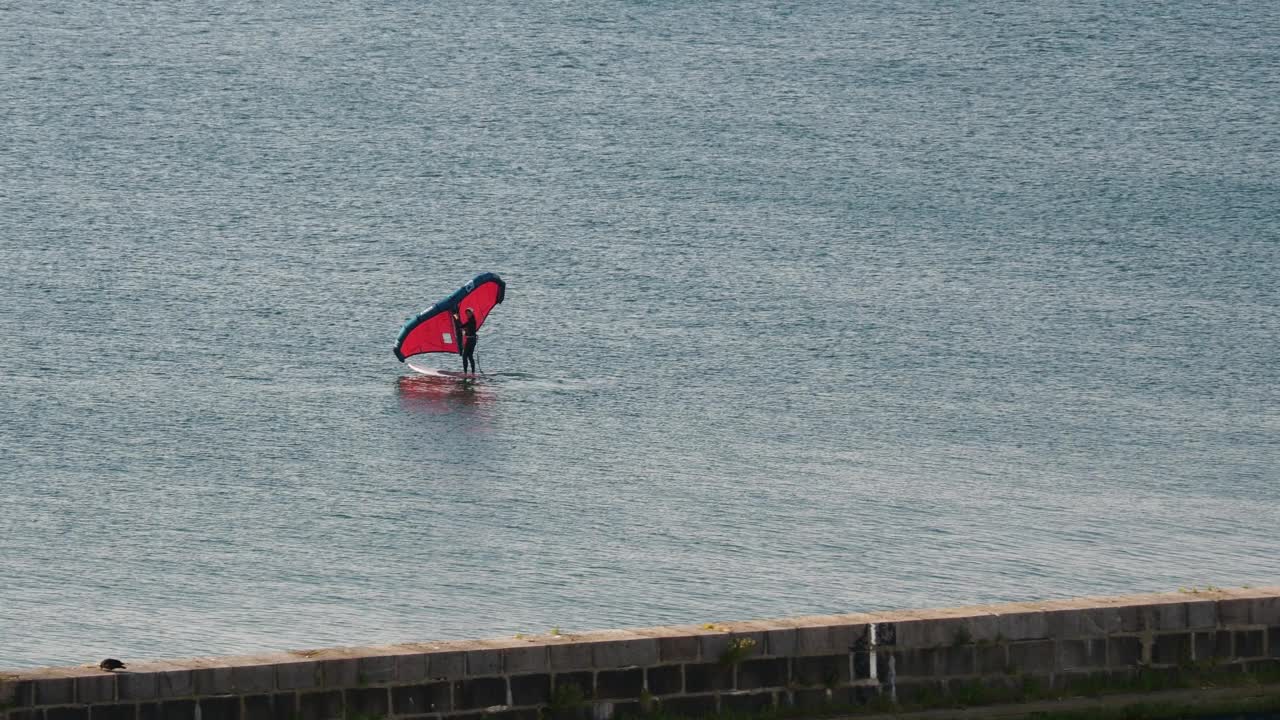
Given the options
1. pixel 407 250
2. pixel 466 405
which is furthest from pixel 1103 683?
pixel 407 250

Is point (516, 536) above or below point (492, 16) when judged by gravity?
below

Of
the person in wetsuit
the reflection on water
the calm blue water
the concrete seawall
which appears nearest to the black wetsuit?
the person in wetsuit

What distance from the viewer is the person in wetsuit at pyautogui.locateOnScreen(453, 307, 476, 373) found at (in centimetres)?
5591

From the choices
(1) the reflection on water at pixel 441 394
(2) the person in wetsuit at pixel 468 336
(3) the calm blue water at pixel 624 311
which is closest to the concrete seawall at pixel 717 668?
(3) the calm blue water at pixel 624 311

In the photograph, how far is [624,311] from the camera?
71.9 meters

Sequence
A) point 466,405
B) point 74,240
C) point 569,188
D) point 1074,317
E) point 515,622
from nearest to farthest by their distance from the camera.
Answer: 1. point 515,622
2. point 466,405
3. point 1074,317
4. point 74,240
5. point 569,188

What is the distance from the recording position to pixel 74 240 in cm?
8506

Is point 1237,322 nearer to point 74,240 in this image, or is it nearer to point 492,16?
point 74,240

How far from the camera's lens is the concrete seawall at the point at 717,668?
1711 centimetres

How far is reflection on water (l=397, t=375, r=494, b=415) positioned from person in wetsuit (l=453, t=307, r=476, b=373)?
66cm

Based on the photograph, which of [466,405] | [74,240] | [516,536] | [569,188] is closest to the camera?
[516,536]

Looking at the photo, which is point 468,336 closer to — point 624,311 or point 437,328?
point 437,328

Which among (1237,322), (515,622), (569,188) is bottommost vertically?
(515,622)

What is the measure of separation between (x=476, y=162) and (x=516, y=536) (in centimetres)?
6715
